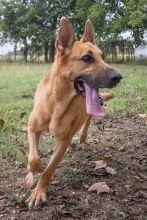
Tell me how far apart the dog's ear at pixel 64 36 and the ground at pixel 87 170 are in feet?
4.61

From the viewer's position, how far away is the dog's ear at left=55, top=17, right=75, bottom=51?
14.3 feet

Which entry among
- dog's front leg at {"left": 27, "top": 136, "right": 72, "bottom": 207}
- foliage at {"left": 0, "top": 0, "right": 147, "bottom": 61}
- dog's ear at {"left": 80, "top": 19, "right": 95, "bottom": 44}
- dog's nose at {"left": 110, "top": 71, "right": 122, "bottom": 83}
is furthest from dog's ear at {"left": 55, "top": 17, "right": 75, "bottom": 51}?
foliage at {"left": 0, "top": 0, "right": 147, "bottom": 61}

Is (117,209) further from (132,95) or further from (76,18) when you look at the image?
(76,18)

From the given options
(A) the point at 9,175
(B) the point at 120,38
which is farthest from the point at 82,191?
(B) the point at 120,38

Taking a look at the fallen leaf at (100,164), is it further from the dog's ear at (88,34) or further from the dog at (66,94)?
the dog's ear at (88,34)

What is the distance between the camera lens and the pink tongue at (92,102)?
4.24 meters

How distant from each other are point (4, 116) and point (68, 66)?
10.0ft

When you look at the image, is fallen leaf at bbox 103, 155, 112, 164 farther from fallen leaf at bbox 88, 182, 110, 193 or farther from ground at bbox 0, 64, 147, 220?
fallen leaf at bbox 88, 182, 110, 193

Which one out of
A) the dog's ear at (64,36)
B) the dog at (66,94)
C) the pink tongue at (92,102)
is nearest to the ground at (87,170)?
the dog at (66,94)

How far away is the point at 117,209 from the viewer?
12.9ft

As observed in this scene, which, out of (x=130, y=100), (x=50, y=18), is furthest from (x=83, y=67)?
(x=50, y=18)

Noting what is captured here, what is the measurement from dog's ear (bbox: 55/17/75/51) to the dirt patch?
4.61 feet

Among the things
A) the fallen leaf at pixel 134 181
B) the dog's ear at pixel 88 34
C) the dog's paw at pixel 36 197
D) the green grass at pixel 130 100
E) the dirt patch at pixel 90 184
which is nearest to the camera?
the dirt patch at pixel 90 184

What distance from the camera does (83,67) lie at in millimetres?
4242
